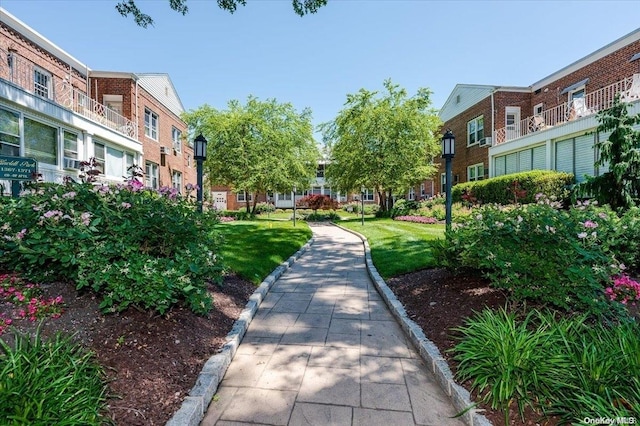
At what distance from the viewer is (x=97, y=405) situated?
2061 millimetres

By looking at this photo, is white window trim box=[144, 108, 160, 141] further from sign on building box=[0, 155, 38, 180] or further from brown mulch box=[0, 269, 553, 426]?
brown mulch box=[0, 269, 553, 426]

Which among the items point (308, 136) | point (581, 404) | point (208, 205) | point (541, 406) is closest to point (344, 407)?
point (541, 406)

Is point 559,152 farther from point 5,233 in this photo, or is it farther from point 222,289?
point 5,233

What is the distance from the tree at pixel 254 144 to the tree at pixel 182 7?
13.5 m

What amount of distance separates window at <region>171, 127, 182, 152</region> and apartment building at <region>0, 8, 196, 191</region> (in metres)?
1.09

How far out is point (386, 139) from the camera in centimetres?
1934

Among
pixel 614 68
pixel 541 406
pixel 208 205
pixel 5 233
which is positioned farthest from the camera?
pixel 614 68

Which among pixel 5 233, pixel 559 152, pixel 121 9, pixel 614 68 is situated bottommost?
Answer: pixel 5 233

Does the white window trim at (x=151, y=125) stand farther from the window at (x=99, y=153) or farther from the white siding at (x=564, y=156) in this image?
the white siding at (x=564, y=156)

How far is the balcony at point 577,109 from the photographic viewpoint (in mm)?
12420

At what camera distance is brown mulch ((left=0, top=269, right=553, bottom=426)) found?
2256 millimetres

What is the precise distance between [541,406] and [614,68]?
18.1m

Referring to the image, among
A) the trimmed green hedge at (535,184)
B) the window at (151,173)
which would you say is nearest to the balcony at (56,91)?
the window at (151,173)

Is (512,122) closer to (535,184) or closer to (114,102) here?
(535,184)
